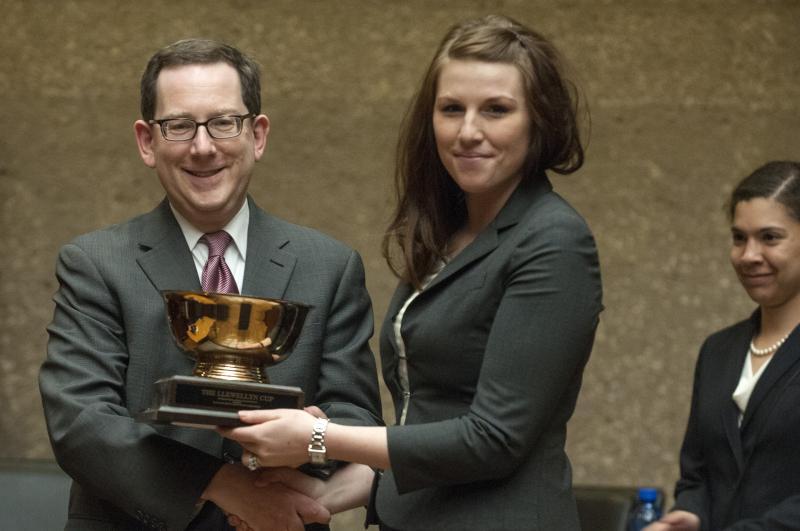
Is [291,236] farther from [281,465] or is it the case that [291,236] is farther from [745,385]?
[745,385]

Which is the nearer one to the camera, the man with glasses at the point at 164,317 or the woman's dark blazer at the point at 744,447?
the man with glasses at the point at 164,317

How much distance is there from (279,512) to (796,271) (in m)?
1.94

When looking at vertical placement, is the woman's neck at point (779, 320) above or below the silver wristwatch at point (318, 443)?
above

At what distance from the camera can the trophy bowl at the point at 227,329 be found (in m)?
2.71

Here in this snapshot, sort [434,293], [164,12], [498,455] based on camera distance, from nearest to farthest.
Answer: [498,455] < [434,293] < [164,12]

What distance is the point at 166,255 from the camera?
10.3 ft

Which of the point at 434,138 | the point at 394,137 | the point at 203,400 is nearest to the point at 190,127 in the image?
the point at 434,138

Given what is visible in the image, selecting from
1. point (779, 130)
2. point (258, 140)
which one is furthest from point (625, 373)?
point (258, 140)

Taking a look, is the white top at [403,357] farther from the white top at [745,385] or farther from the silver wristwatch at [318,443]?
the white top at [745,385]

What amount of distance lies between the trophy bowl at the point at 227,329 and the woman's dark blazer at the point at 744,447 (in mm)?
1618

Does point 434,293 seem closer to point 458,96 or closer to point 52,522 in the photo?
point 458,96

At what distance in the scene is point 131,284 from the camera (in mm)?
→ 3066

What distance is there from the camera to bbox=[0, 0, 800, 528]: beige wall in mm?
5730

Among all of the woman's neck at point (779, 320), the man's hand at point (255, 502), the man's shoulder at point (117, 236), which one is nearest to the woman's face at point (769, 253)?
the woman's neck at point (779, 320)
